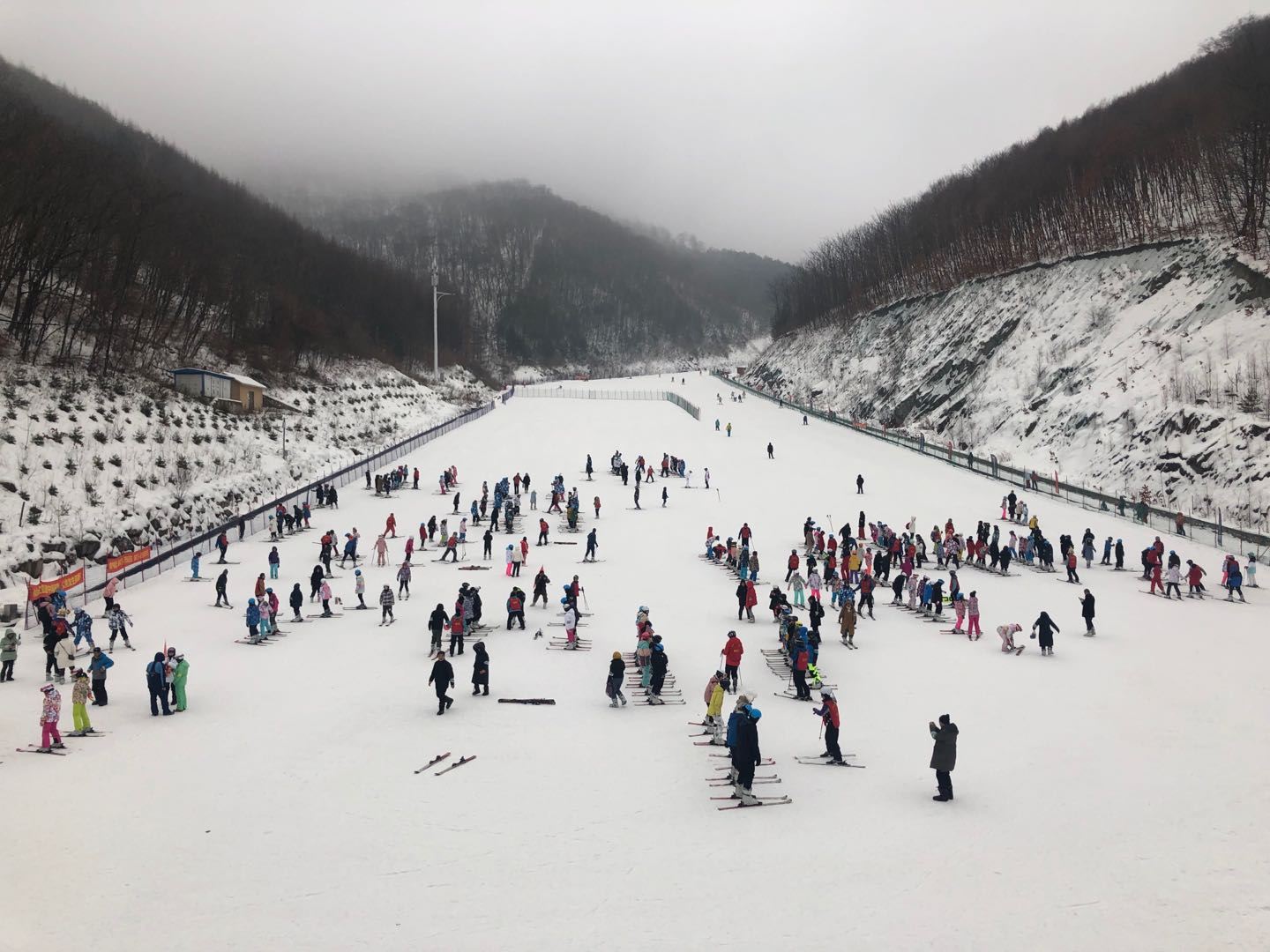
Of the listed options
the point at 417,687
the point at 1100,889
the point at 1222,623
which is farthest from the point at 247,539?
the point at 1222,623

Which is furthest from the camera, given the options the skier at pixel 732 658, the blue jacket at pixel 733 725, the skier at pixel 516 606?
the skier at pixel 516 606

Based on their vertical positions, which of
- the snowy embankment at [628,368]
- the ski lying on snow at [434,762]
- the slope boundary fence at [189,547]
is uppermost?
the snowy embankment at [628,368]

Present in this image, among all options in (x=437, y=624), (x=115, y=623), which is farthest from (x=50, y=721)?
(x=437, y=624)

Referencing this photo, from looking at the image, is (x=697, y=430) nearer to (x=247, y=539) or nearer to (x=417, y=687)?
(x=247, y=539)

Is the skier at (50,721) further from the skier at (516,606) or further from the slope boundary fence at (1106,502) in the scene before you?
the slope boundary fence at (1106,502)

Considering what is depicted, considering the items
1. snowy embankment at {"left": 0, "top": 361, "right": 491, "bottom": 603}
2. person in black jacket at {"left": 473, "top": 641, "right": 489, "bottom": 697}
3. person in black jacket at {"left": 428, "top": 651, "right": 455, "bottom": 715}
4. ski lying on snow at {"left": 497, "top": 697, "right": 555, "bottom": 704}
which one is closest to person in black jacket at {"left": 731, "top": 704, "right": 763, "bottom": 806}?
ski lying on snow at {"left": 497, "top": 697, "right": 555, "bottom": 704}

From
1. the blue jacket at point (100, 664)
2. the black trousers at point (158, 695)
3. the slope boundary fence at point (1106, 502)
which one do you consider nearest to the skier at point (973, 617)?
the slope boundary fence at point (1106, 502)
